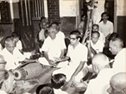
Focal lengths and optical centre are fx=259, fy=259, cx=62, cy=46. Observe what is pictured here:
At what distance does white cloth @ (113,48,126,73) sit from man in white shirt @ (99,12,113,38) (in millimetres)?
124

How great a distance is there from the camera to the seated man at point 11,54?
1.51 m

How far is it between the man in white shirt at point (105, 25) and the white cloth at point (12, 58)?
0.49 m

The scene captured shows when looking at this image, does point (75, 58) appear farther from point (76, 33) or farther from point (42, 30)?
point (42, 30)

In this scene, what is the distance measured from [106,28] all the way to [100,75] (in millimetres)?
251

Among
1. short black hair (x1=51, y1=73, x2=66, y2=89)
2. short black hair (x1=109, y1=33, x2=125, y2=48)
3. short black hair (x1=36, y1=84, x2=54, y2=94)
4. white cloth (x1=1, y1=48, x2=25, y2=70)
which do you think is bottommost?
short black hair (x1=36, y1=84, x2=54, y2=94)

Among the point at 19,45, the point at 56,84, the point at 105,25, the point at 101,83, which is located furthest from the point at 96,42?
the point at 19,45

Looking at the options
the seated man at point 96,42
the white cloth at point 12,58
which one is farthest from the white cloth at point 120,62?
the white cloth at point 12,58

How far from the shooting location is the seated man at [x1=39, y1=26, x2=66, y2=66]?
4.77 feet

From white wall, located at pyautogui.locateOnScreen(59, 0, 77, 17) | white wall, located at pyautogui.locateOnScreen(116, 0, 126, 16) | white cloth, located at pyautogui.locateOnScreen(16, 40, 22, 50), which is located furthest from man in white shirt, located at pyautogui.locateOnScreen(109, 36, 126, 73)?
white cloth, located at pyautogui.locateOnScreen(16, 40, 22, 50)

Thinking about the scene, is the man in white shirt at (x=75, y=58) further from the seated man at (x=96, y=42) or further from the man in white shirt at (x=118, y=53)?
the man in white shirt at (x=118, y=53)

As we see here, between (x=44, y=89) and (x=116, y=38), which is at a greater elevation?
(x=116, y=38)

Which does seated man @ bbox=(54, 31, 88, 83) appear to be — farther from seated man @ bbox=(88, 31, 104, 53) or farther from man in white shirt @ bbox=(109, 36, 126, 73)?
man in white shirt @ bbox=(109, 36, 126, 73)

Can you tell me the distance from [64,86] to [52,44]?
0.81ft

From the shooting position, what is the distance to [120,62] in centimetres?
134
